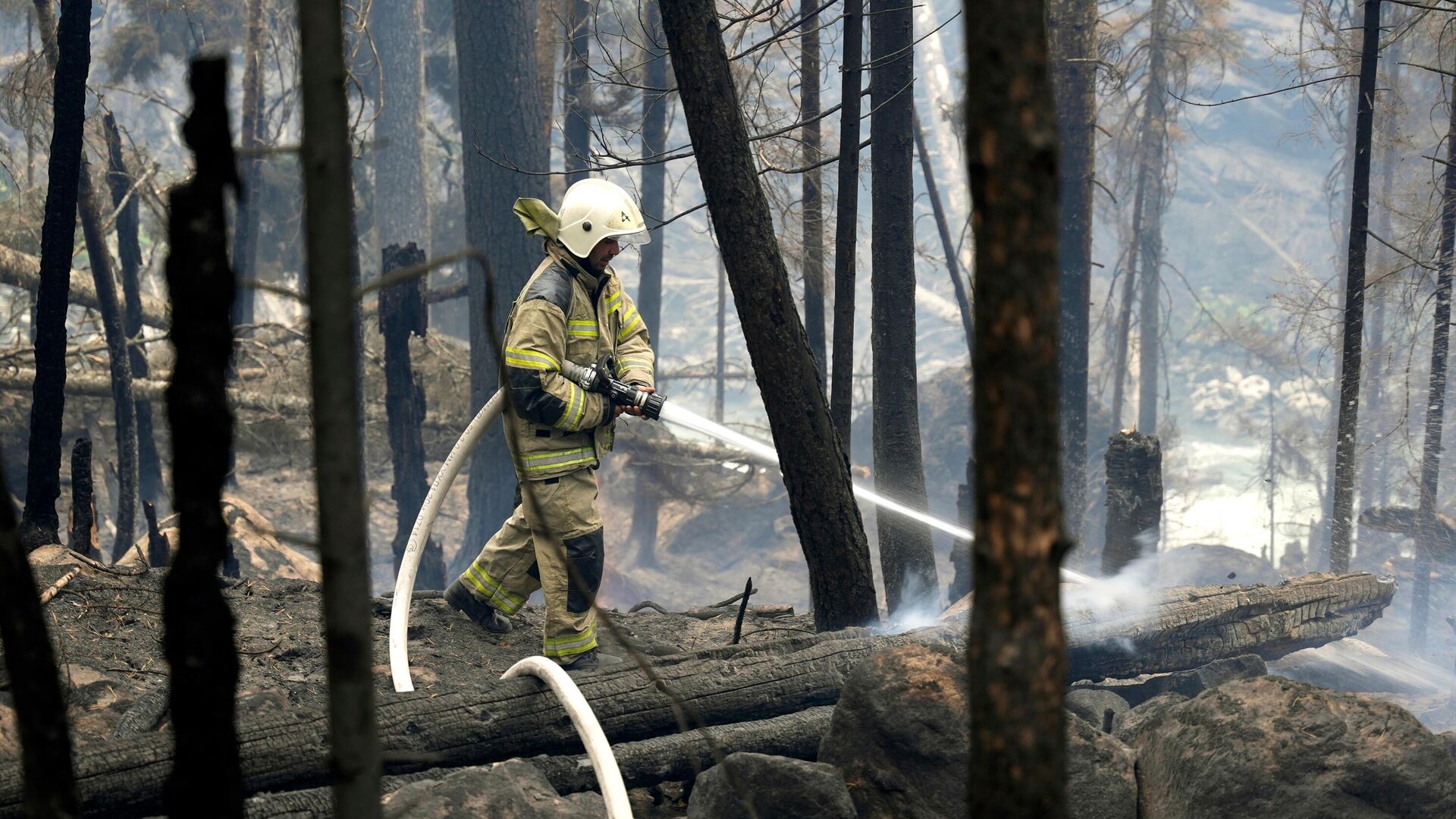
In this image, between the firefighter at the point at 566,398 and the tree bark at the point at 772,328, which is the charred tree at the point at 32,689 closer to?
the firefighter at the point at 566,398

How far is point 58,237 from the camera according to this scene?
580 cm

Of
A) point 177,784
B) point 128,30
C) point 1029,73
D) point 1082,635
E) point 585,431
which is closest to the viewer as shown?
point 1029,73

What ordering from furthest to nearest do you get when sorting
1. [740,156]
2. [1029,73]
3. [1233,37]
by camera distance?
[1233,37], [740,156], [1029,73]

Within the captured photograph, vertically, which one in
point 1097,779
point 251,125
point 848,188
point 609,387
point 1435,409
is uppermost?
point 251,125

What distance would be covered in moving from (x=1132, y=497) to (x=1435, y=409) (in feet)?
16.9

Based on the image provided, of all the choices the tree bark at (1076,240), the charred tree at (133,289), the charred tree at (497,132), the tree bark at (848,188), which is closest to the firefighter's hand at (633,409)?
the tree bark at (848,188)

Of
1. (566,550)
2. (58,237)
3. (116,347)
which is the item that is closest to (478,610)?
(566,550)

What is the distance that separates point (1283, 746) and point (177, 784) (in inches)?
129

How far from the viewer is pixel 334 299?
4.91 feet

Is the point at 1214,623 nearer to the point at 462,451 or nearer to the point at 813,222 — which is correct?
the point at 462,451

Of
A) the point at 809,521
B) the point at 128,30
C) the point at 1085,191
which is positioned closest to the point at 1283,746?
the point at 809,521

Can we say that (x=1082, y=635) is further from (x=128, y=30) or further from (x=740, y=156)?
(x=128, y=30)

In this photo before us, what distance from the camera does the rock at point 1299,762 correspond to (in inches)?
138

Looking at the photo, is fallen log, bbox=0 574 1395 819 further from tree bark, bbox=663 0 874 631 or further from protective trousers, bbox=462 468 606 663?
protective trousers, bbox=462 468 606 663
